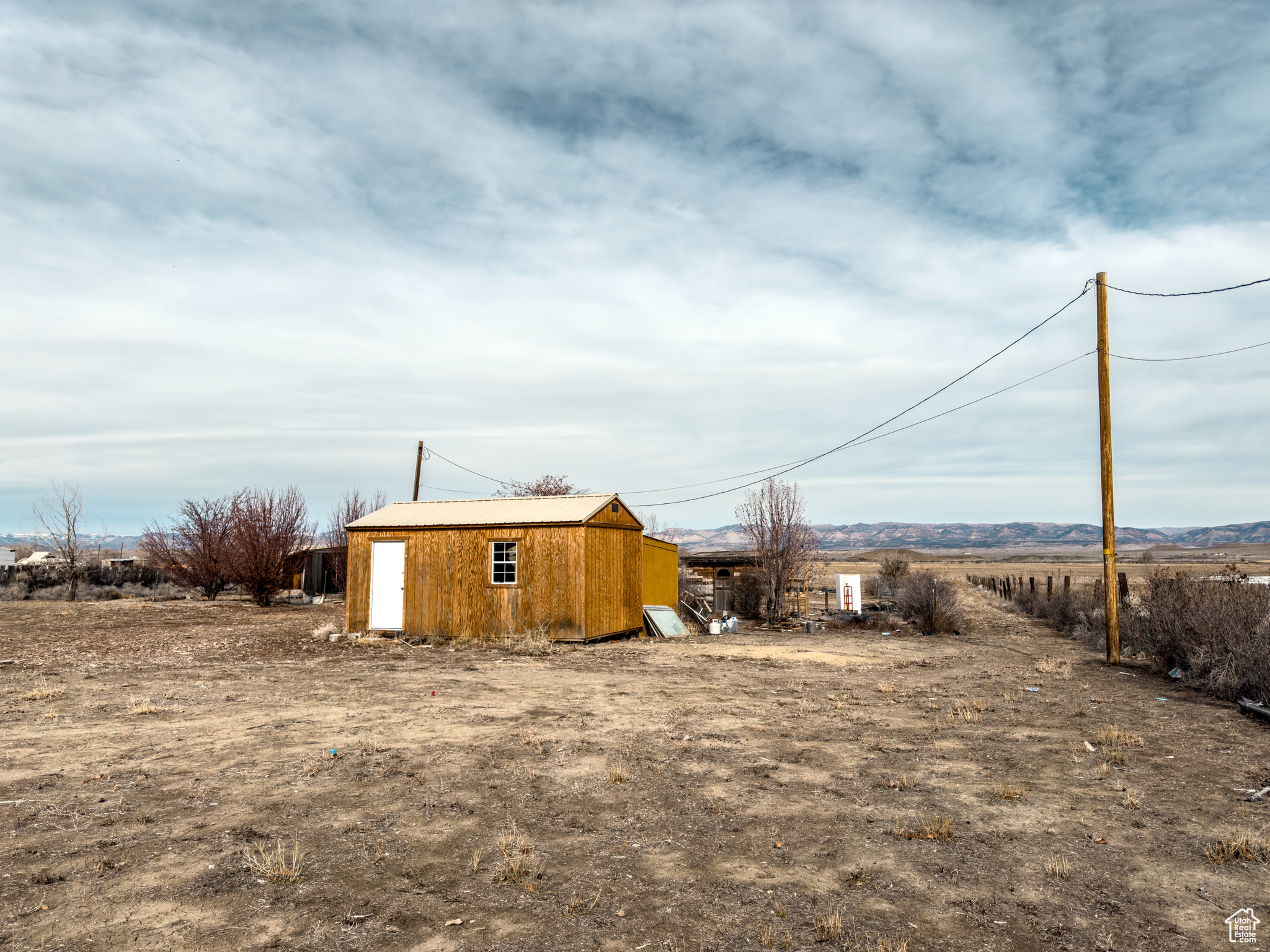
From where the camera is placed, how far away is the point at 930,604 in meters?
21.8

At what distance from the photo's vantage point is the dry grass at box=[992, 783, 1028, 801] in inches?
246

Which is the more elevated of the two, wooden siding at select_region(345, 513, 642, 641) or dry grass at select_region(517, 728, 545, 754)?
wooden siding at select_region(345, 513, 642, 641)

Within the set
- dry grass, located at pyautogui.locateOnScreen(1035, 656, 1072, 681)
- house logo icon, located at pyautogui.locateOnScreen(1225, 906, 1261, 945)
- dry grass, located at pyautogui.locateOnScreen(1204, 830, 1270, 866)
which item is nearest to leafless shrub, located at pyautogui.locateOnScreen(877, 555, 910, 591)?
dry grass, located at pyautogui.locateOnScreen(1035, 656, 1072, 681)

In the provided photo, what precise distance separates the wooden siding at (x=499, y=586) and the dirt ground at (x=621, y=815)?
5.51m

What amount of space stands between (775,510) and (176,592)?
28.0 meters

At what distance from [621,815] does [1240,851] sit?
4231 millimetres

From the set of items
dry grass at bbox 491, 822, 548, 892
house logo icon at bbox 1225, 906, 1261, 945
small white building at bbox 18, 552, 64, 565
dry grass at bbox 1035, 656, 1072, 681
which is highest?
small white building at bbox 18, 552, 64, 565

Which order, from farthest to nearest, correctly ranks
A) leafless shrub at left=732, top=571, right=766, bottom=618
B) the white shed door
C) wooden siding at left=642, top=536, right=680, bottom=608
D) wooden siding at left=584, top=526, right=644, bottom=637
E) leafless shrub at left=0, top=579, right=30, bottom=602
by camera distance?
leafless shrub at left=0, top=579, right=30, bottom=602, leafless shrub at left=732, top=571, right=766, bottom=618, wooden siding at left=642, top=536, right=680, bottom=608, the white shed door, wooden siding at left=584, top=526, right=644, bottom=637

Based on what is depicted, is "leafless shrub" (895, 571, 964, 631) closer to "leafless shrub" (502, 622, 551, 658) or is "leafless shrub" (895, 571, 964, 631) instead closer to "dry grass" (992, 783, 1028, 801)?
"leafless shrub" (502, 622, 551, 658)

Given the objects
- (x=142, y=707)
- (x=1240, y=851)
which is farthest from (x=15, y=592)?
(x=1240, y=851)

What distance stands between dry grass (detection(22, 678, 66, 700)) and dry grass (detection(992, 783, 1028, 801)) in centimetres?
1152

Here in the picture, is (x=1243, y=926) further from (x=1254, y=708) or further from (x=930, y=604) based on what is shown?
(x=930, y=604)

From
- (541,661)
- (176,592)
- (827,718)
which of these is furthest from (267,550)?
(827,718)

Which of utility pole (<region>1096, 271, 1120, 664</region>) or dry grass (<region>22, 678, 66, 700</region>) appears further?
utility pole (<region>1096, 271, 1120, 664</region>)
